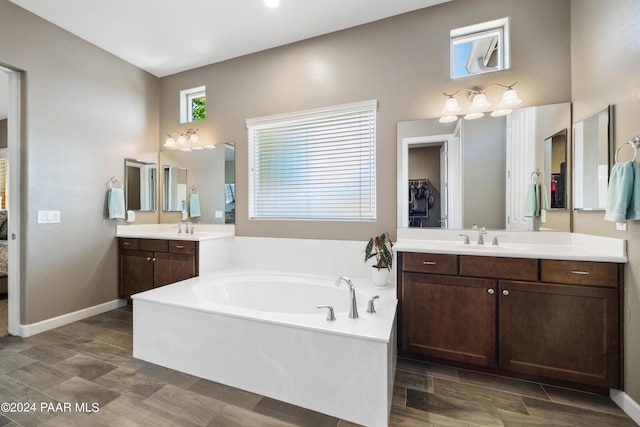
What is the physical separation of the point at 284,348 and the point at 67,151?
2994 mm

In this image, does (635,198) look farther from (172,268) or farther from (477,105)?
(172,268)

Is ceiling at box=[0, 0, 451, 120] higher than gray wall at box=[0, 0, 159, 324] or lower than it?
higher

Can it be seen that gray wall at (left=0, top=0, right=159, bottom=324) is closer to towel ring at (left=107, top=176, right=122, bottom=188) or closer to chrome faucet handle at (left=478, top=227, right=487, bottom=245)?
towel ring at (left=107, top=176, right=122, bottom=188)

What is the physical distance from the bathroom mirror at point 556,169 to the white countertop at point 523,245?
26 centimetres

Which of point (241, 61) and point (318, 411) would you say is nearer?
point (318, 411)

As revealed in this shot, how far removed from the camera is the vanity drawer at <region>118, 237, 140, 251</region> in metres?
3.29

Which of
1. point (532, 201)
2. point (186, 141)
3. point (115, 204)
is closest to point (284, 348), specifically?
point (532, 201)

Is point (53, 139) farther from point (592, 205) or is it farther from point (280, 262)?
point (592, 205)

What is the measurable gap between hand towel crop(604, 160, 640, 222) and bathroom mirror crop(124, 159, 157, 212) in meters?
4.42

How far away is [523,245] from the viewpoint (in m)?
2.28

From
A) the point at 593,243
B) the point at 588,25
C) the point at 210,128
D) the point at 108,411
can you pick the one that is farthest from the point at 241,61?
the point at 593,243

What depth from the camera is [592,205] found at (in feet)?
6.33

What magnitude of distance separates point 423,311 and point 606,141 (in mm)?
1620

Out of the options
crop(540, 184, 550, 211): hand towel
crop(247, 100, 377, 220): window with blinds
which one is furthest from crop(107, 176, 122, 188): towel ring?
crop(540, 184, 550, 211): hand towel
